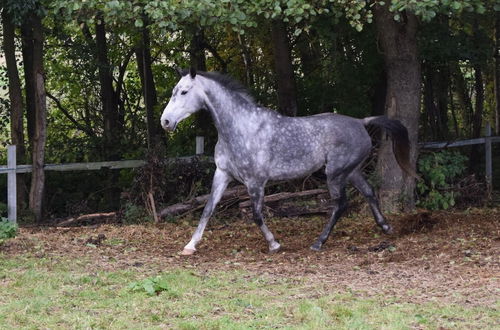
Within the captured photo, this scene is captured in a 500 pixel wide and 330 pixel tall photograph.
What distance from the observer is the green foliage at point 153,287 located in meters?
6.79

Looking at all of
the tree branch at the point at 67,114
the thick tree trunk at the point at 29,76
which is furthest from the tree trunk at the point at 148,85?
the thick tree trunk at the point at 29,76

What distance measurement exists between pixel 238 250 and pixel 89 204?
5.75 m

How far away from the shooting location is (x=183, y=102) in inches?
356

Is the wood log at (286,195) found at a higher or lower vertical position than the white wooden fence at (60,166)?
lower

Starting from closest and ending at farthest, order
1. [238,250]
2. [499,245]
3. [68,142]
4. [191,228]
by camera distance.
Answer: [499,245]
[238,250]
[191,228]
[68,142]

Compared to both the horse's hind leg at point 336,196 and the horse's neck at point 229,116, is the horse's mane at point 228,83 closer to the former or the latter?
the horse's neck at point 229,116

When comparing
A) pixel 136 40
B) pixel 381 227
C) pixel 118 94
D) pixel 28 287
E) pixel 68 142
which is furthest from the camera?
pixel 118 94

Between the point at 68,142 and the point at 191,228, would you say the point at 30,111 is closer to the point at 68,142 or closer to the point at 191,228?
the point at 68,142

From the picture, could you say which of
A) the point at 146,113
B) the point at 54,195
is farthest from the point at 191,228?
the point at 146,113

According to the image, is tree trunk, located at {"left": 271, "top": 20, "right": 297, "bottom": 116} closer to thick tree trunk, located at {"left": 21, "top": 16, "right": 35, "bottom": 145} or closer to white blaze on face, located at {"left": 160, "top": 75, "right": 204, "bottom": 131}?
thick tree trunk, located at {"left": 21, "top": 16, "right": 35, "bottom": 145}

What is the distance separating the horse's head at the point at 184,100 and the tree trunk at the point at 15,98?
5240mm

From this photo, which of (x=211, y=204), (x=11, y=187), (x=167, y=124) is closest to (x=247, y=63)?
(x=11, y=187)

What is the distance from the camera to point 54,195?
554 inches

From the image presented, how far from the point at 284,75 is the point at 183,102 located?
18.0 ft
